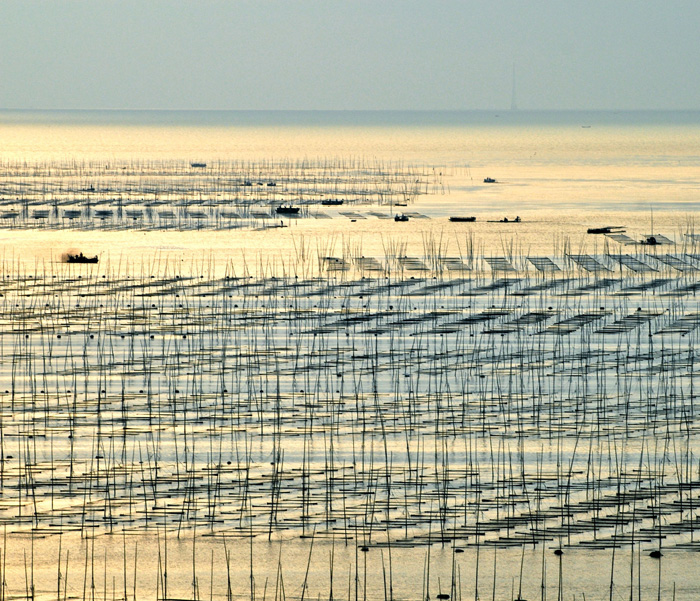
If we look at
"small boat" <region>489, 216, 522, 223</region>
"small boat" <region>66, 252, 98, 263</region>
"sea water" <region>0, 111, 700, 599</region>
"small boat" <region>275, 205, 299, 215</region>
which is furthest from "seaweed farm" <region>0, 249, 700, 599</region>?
"small boat" <region>275, 205, 299, 215</region>

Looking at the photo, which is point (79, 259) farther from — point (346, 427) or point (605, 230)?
point (346, 427)

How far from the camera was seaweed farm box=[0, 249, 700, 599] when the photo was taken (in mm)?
12500

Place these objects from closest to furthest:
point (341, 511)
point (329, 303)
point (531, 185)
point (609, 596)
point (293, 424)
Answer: point (609, 596)
point (341, 511)
point (293, 424)
point (329, 303)
point (531, 185)

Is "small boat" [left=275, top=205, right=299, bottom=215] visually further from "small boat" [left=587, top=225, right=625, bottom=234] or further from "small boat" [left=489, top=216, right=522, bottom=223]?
"small boat" [left=587, top=225, right=625, bottom=234]

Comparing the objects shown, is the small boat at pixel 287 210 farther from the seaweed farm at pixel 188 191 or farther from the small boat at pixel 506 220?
the small boat at pixel 506 220

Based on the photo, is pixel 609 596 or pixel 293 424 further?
pixel 293 424

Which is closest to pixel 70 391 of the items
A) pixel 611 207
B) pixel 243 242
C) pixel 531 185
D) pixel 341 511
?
pixel 341 511

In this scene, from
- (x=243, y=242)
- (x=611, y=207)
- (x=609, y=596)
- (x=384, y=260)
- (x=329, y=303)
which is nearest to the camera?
(x=609, y=596)

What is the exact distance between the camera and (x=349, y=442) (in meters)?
16.5

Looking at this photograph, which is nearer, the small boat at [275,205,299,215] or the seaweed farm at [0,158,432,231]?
the seaweed farm at [0,158,432,231]

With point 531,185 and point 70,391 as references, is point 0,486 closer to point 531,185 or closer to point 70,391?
point 70,391

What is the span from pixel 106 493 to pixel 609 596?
6.04 metres

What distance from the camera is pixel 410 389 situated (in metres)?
18.6

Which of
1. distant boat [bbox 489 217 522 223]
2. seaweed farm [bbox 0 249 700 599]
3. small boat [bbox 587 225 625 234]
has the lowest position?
seaweed farm [bbox 0 249 700 599]
